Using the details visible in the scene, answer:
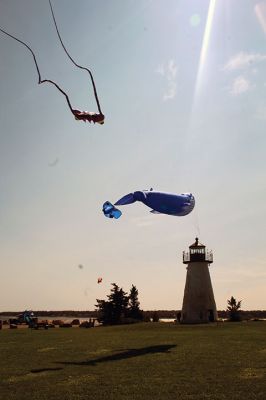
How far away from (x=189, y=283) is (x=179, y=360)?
31.9 meters

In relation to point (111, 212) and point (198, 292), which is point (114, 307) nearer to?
point (198, 292)

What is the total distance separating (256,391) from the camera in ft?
42.8

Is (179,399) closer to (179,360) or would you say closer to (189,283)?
(179,360)

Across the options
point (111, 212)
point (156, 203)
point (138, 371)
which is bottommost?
point (138, 371)

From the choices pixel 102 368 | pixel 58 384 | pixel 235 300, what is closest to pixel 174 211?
pixel 102 368

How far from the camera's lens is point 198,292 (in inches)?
1961

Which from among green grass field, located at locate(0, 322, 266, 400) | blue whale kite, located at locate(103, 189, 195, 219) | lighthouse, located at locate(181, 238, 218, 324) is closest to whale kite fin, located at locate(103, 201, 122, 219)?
blue whale kite, located at locate(103, 189, 195, 219)

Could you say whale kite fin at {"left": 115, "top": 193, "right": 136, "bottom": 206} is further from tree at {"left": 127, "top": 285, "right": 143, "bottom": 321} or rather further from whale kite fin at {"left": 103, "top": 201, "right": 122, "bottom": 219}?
tree at {"left": 127, "top": 285, "right": 143, "bottom": 321}

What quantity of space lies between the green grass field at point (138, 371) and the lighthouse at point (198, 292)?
2352cm

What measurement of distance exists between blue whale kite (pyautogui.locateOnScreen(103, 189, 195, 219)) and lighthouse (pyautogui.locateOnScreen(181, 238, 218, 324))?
26.0 m

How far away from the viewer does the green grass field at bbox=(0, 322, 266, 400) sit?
13.5m

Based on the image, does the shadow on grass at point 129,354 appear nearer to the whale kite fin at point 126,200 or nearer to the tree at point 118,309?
the whale kite fin at point 126,200

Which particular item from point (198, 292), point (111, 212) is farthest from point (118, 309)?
point (111, 212)

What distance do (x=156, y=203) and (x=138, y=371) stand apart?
9.93 meters
